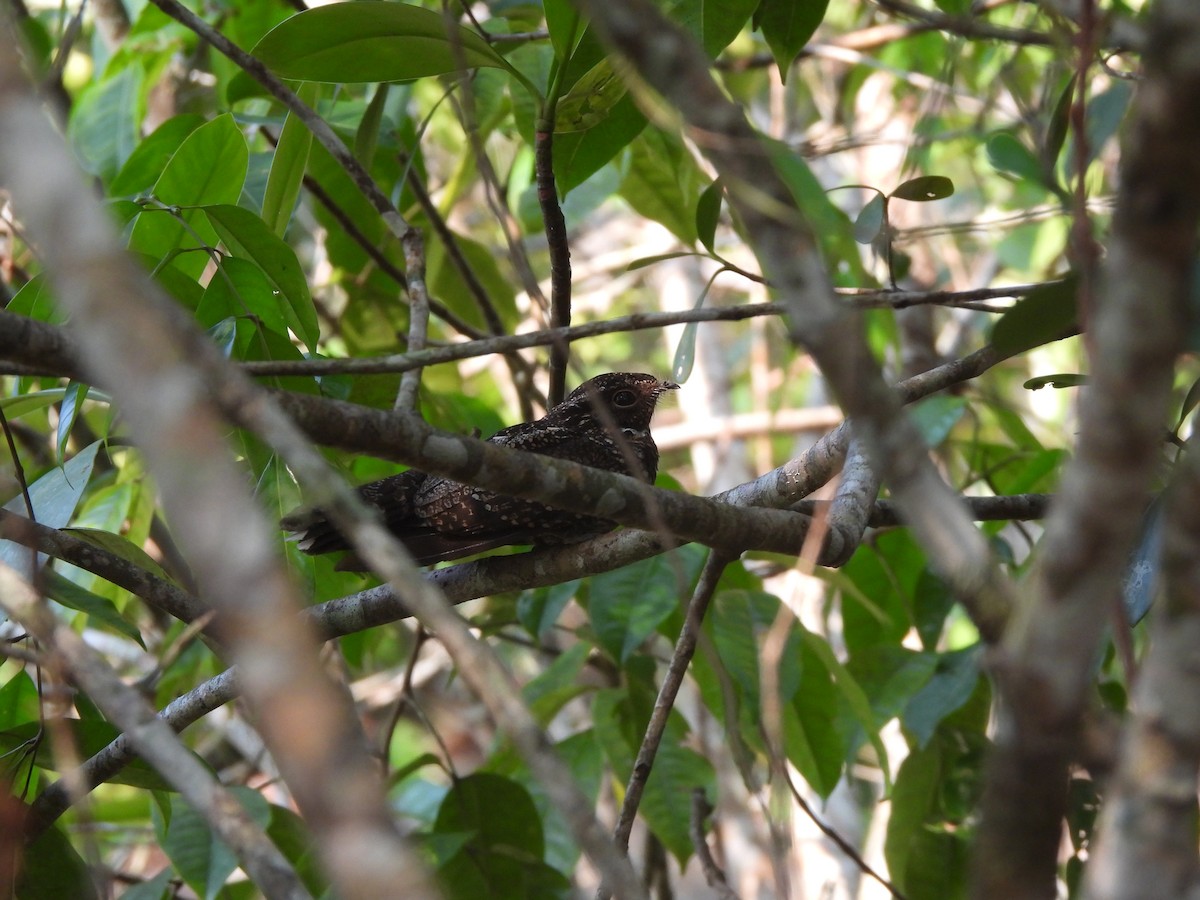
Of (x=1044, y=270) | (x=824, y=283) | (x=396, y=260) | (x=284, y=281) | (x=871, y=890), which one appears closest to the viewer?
(x=824, y=283)

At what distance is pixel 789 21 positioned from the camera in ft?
8.80

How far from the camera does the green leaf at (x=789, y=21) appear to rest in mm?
2656

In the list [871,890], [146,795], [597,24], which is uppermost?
[597,24]

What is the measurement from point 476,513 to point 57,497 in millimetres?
852

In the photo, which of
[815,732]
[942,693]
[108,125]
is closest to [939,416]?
[942,693]

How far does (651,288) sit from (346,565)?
6030 millimetres

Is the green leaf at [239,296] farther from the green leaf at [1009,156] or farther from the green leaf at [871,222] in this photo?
the green leaf at [1009,156]

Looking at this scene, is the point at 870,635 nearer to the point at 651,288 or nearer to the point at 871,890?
the point at 871,890

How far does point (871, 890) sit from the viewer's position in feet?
16.8

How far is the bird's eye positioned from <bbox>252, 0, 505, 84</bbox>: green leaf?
1148 mm

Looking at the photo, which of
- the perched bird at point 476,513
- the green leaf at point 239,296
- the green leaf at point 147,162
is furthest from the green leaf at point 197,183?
the perched bird at point 476,513

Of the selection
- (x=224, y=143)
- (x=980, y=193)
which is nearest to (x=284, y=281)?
(x=224, y=143)

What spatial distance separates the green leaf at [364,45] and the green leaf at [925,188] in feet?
2.99

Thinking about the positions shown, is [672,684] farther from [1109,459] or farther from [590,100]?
[1109,459]
